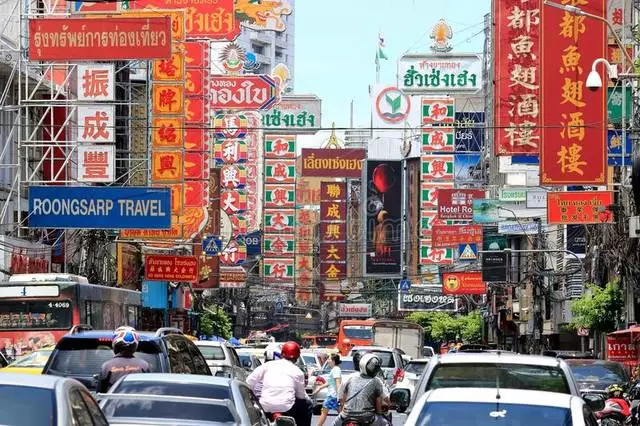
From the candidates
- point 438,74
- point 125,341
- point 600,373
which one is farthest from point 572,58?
point 438,74

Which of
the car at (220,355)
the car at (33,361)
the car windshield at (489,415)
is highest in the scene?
the car windshield at (489,415)

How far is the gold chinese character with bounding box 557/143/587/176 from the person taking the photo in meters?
38.5

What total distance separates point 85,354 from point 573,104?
22521 mm

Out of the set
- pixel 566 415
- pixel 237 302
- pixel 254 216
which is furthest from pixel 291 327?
pixel 566 415

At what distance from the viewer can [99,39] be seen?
42094 mm

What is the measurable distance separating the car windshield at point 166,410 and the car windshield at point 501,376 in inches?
88.2

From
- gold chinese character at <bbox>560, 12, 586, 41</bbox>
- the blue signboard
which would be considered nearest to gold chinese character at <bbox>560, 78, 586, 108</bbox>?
gold chinese character at <bbox>560, 12, 586, 41</bbox>

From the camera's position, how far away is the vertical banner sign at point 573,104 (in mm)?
38375

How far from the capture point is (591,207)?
43.4 metres

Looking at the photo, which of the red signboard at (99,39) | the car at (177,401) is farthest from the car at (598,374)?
the red signboard at (99,39)

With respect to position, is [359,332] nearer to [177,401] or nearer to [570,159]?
[570,159]

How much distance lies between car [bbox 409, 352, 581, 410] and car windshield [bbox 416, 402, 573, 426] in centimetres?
326

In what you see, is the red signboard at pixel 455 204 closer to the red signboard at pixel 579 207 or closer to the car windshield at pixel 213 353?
the red signboard at pixel 579 207

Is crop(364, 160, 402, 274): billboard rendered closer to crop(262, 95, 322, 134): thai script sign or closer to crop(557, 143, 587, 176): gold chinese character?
crop(262, 95, 322, 134): thai script sign
